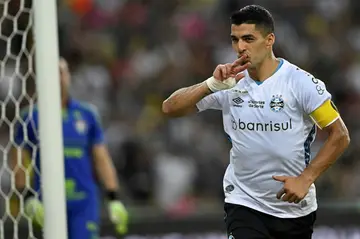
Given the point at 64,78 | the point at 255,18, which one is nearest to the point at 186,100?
the point at 255,18

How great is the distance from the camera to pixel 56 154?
5289 millimetres

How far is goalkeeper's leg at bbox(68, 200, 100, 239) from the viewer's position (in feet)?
25.3

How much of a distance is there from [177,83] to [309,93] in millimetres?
7555

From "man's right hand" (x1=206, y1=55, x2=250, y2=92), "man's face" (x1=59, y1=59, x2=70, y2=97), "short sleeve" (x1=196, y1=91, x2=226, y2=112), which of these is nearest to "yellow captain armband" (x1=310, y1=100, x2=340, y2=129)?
"man's right hand" (x1=206, y1=55, x2=250, y2=92)

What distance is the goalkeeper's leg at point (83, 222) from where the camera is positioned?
25.3ft

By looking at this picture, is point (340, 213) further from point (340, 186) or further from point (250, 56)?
point (250, 56)

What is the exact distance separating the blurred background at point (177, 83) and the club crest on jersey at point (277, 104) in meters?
4.88

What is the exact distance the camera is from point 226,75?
499 cm

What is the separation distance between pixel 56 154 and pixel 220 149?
22.1ft

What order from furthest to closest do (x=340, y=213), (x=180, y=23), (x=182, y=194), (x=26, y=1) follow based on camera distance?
(x=180, y=23) < (x=182, y=194) < (x=340, y=213) < (x=26, y=1)

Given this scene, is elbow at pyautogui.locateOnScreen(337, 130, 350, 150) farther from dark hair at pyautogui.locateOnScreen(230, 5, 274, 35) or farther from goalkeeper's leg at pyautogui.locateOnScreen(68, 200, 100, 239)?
goalkeeper's leg at pyautogui.locateOnScreen(68, 200, 100, 239)

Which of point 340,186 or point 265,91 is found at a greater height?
point 265,91

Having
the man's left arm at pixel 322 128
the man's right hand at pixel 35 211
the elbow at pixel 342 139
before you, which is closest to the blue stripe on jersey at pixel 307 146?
the man's left arm at pixel 322 128

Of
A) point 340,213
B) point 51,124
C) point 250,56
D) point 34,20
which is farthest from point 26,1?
point 340,213
